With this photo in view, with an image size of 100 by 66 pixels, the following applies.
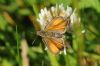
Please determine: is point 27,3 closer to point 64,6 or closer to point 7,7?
point 7,7

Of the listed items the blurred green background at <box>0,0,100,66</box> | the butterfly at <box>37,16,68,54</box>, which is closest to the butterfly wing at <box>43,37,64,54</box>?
the butterfly at <box>37,16,68,54</box>

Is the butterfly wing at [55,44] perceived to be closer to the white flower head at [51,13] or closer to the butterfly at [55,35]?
the butterfly at [55,35]

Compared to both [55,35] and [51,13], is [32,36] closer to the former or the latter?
[51,13]

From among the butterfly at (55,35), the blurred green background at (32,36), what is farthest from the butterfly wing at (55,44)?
the blurred green background at (32,36)

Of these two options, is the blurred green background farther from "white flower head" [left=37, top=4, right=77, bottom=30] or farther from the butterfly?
the butterfly

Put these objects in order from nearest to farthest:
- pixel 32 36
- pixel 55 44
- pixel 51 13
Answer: pixel 55 44 < pixel 51 13 < pixel 32 36

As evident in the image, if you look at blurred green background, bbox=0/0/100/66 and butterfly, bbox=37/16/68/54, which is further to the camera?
blurred green background, bbox=0/0/100/66

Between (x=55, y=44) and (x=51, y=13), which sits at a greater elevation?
(x=51, y=13)

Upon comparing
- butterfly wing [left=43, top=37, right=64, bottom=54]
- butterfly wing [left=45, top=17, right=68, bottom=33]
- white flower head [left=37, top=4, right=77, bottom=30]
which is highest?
white flower head [left=37, top=4, right=77, bottom=30]

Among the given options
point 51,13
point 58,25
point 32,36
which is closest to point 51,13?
point 51,13

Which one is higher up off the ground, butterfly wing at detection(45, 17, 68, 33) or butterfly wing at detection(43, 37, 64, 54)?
butterfly wing at detection(45, 17, 68, 33)
